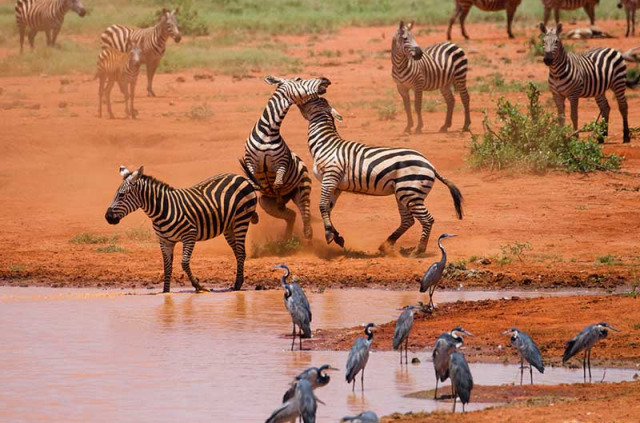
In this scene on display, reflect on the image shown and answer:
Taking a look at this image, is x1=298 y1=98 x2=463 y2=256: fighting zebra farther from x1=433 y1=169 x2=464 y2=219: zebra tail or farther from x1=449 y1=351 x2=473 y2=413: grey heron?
x1=449 y1=351 x2=473 y2=413: grey heron

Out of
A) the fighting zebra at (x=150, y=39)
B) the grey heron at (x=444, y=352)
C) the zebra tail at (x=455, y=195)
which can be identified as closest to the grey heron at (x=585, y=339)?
the grey heron at (x=444, y=352)

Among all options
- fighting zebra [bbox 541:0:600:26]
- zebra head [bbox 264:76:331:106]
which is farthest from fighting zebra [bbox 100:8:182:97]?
fighting zebra [bbox 541:0:600:26]

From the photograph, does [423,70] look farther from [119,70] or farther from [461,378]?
[461,378]

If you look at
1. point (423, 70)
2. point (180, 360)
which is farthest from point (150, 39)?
point (180, 360)

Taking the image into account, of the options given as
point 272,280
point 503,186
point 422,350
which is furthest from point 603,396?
point 503,186

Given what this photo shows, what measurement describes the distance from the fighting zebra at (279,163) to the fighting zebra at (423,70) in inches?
267

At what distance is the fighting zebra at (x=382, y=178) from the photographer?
15.8 meters

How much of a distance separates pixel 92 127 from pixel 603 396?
15.9 meters

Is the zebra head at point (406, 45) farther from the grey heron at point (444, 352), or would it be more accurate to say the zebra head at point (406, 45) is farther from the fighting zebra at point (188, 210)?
the grey heron at point (444, 352)

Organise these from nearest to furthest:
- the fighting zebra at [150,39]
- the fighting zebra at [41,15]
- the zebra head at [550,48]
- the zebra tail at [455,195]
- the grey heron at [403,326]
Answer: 1. the grey heron at [403,326]
2. the zebra tail at [455,195]
3. the zebra head at [550,48]
4. the fighting zebra at [150,39]
5. the fighting zebra at [41,15]

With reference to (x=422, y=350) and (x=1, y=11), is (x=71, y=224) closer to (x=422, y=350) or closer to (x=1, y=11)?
(x=422, y=350)

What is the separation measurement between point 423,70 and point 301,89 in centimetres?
758

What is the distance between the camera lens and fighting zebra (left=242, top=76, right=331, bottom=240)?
16.4 meters

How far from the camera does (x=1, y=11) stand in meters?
39.7
